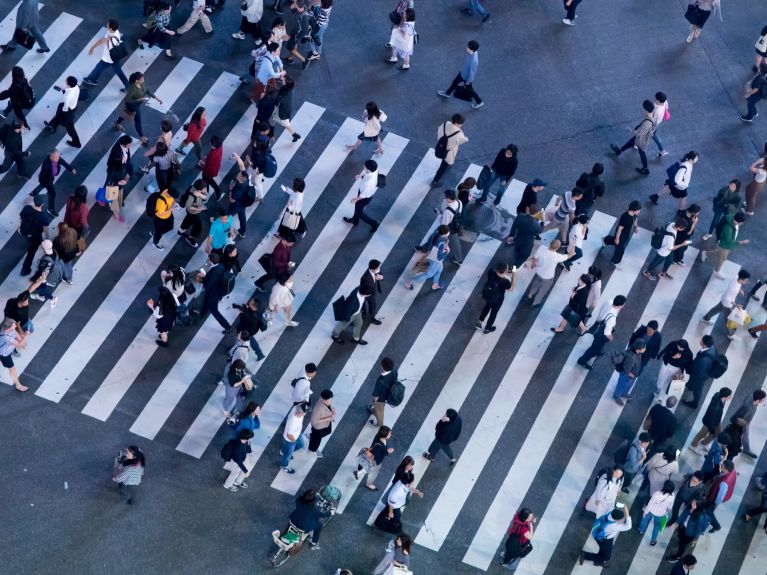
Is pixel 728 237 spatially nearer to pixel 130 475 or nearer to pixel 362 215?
pixel 362 215

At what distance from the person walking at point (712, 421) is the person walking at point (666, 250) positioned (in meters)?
3.11

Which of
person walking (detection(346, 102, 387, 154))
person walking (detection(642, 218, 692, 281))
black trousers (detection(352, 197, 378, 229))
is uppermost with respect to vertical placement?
person walking (detection(642, 218, 692, 281))

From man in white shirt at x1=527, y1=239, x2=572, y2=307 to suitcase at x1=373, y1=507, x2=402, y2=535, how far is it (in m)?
5.67

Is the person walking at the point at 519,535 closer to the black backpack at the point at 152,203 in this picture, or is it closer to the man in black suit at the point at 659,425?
the man in black suit at the point at 659,425

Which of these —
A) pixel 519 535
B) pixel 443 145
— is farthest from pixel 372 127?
pixel 519 535

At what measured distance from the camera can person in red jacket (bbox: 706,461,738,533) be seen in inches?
902

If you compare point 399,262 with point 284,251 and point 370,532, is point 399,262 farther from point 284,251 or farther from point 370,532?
point 370,532

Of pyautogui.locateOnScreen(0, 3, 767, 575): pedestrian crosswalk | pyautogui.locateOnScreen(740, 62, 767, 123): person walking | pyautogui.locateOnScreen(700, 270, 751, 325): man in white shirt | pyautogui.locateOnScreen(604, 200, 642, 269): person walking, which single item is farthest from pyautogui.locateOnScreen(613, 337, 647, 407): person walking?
pyautogui.locateOnScreen(740, 62, 767, 123): person walking

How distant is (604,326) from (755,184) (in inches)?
220

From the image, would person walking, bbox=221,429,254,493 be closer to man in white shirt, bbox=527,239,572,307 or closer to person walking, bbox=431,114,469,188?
man in white shirt, bbox=527,239,572,307

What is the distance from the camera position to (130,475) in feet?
72.2

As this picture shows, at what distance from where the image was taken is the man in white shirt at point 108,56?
2727 cm

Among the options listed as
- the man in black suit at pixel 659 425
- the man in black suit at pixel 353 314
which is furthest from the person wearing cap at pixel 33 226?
the man in black suit at pixel 659 425

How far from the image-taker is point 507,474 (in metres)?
23.9
